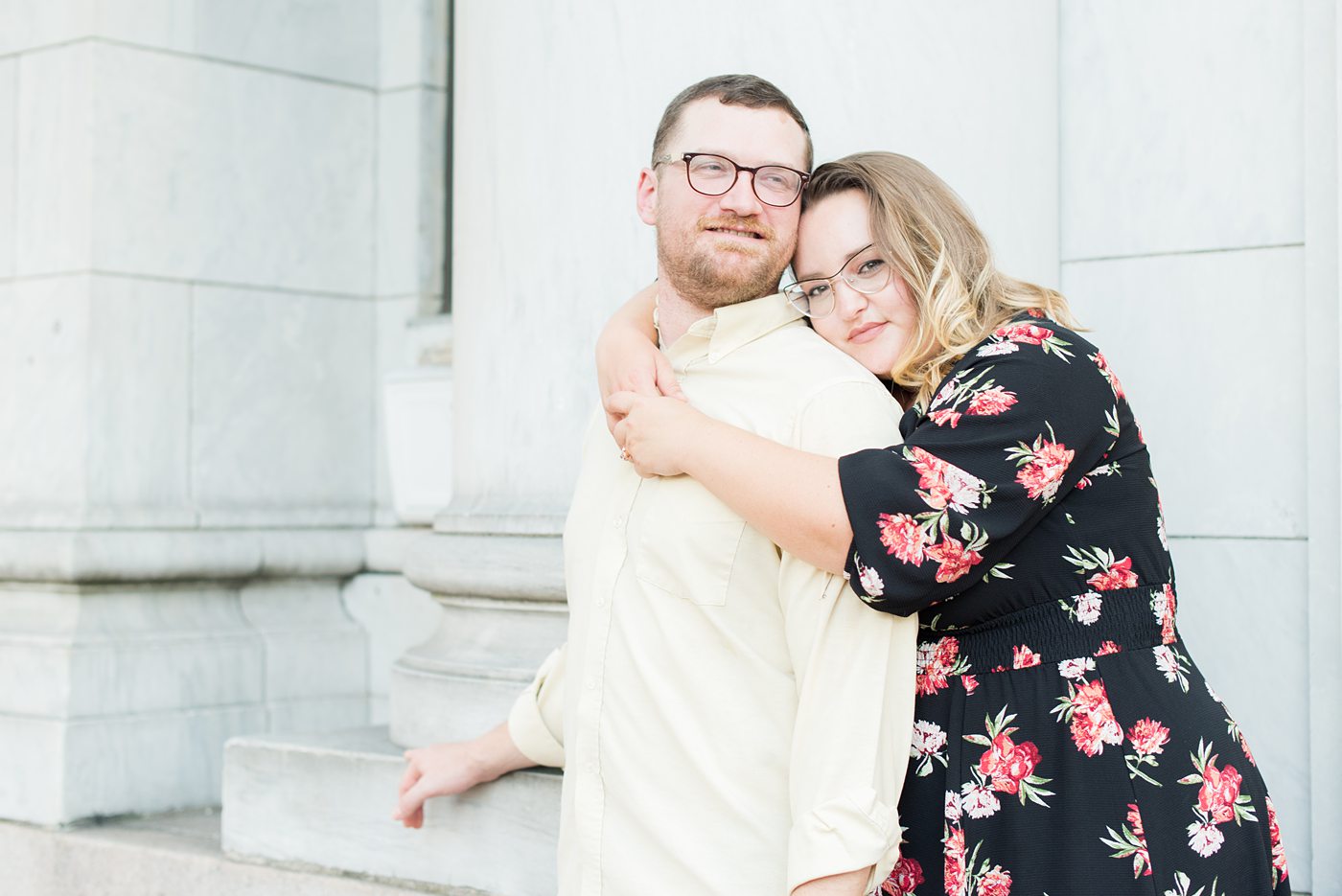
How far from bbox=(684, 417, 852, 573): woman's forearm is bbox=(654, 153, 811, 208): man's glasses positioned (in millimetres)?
445

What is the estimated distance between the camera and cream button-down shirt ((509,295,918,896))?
2.18m

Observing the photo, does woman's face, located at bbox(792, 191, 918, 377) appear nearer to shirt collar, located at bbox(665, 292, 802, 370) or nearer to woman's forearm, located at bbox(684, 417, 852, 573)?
shirt collar, located at bbox(665, 292, 802, 370)

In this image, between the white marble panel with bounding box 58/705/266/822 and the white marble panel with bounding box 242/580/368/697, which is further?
the white marble panel with bounding box 242/580/368/697

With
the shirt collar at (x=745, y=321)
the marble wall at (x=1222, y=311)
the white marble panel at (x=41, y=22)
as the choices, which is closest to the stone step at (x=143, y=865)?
the shirt collar at (x=745, y=321)

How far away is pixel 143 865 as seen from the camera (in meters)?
4.48

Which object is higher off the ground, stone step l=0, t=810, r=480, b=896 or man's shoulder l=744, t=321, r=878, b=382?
man's shoulder l=744, t=321, r=878, b=382

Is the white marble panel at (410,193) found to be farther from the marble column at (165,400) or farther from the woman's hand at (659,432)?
the woman's hand at (659,432)

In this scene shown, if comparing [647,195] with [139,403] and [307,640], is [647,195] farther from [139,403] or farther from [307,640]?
[307,640]

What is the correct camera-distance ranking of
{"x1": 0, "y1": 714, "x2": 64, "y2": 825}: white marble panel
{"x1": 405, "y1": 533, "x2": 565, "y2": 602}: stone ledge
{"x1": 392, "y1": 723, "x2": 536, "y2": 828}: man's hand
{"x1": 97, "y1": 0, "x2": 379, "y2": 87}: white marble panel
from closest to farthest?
{"x1": 392, "y1": 723, "x2": 536, "y2": 828}: man's hand < {"x1": 405, "y1": 533, "x2": 565, "y2": 602}: stone ledge < {"x1": 0, "y1": 714, "x2": 64, "y2": 825}: white marble panel < {"x1": 97, "y1": 0, "x2": 379, "y2": 87}: white marble panel

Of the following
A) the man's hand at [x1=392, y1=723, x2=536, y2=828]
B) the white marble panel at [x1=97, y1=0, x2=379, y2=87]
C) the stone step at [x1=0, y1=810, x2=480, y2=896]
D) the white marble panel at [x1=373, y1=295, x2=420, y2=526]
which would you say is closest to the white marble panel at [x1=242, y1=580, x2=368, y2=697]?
the white marble panel at [x1=373, y1=295, x2=420, y2=526]

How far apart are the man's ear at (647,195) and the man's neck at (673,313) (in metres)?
0.12

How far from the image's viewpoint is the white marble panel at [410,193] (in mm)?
5898

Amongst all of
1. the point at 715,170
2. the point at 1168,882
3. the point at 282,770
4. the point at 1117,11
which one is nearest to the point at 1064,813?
the point at 1168,882

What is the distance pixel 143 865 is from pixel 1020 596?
3198mm
